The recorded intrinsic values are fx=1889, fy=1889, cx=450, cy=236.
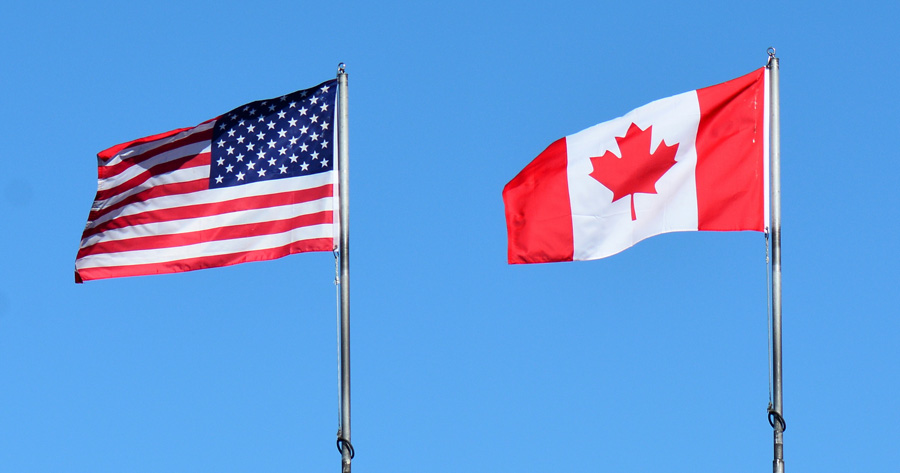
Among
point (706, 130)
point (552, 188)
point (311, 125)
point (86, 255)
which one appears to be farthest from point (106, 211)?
point (706, 130)

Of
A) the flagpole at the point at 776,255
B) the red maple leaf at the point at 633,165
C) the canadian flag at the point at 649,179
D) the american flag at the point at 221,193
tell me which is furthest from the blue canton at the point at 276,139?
the flagpole at the point at 776,255

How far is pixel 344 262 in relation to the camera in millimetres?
30641

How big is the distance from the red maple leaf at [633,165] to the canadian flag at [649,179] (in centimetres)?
2

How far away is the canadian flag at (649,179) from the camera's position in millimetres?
30516

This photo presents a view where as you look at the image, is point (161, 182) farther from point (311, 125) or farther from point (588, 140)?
point (588, 140)

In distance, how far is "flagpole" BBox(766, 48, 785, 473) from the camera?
28344 millimetres

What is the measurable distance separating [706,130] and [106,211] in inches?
433

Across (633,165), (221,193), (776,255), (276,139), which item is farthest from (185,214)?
(776,255)

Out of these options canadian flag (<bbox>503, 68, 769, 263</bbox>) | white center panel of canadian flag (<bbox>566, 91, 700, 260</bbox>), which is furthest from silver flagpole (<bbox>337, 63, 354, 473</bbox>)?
white center panel of canadian flag (<bbox>566, 91, 700, 260</bbox>)

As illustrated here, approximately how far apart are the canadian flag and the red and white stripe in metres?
3.59

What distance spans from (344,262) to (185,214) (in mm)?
3923

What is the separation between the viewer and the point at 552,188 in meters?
32.2

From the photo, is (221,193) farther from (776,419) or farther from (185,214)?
(776,419)

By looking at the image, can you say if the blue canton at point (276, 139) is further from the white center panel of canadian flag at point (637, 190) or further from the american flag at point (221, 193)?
the white center panel of canadian flag at point (637, 190)
